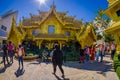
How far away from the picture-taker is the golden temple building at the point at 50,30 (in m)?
31.7

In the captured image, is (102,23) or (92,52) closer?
(92,52)

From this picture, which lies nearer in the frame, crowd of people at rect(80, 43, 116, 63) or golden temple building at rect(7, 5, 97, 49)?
crowd of people at rect(80, 43, 116, 63)

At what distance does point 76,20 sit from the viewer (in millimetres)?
36219

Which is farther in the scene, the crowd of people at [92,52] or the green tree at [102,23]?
the green tree at [102,23]

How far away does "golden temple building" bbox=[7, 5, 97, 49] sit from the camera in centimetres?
3166

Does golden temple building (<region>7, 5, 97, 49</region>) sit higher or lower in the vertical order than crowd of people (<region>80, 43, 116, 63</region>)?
higher

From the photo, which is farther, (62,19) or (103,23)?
(103,23)

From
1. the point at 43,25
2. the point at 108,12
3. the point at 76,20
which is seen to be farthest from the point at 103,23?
the point at 108,12

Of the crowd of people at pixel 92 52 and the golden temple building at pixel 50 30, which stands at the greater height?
the golden temple building at pixel 50 30

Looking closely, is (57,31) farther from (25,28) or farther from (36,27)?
(25,28)

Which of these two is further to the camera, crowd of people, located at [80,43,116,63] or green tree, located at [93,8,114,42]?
green tree, located at [93,8,114,42]

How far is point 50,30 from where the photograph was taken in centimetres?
3209

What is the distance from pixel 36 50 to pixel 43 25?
150 inches

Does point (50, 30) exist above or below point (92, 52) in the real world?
above
